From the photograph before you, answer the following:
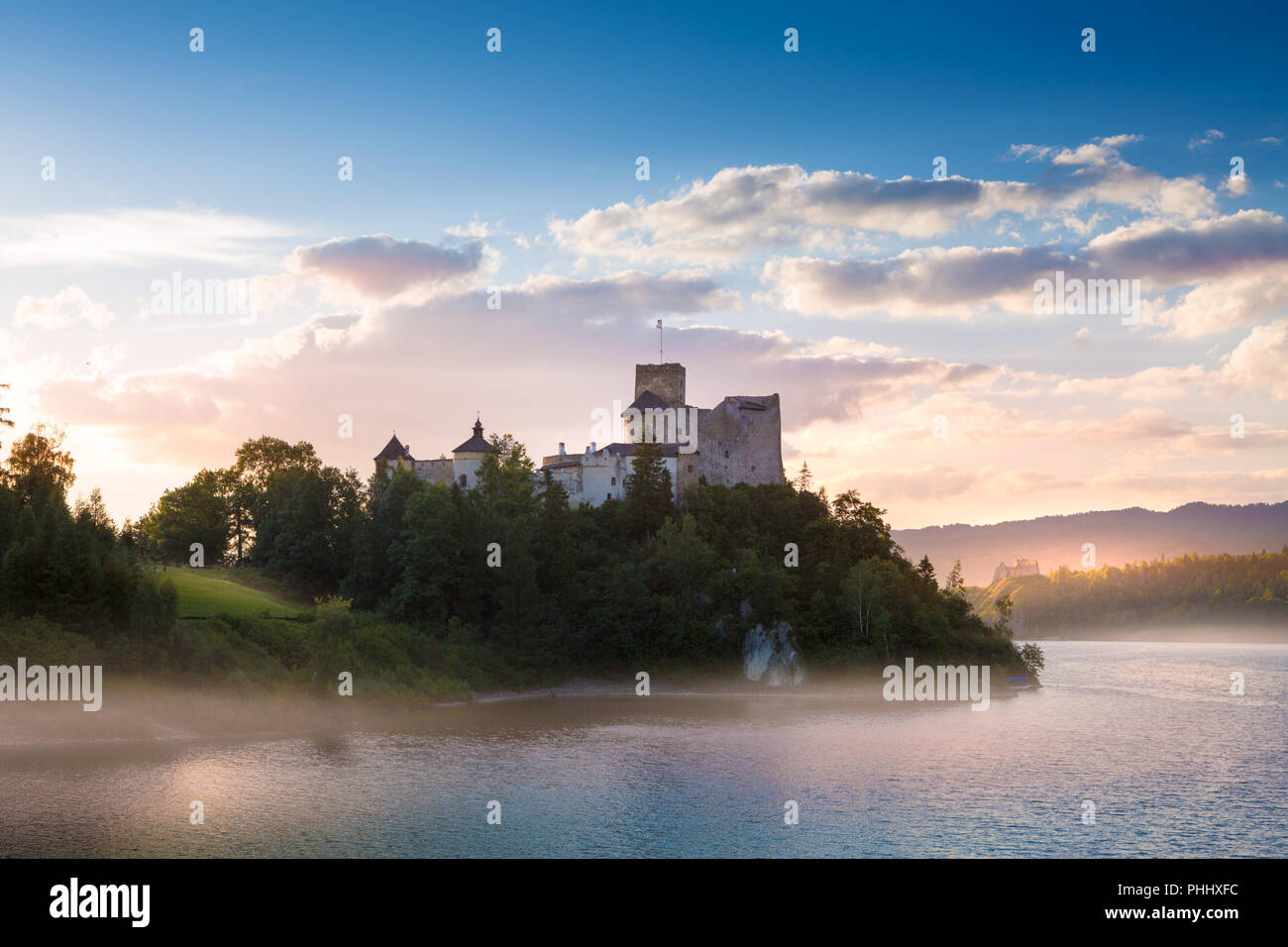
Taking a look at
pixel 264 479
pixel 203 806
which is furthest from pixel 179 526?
pixel 203 806

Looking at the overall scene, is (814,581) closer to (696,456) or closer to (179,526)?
(696,456)

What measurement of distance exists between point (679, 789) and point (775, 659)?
43171 mm

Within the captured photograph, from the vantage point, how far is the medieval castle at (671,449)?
9338 centimetres

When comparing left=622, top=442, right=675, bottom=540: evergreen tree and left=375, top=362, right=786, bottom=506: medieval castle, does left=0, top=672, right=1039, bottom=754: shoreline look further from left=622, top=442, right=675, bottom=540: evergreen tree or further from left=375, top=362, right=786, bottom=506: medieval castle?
left=375, top=362, right=786, bottom=506: medieval castle

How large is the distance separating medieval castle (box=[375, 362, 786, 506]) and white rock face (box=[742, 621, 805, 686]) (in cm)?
1587

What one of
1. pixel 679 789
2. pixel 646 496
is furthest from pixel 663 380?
pixel 679 789

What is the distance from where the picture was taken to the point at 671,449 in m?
92.8

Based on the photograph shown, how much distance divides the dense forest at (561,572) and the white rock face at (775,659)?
91cm

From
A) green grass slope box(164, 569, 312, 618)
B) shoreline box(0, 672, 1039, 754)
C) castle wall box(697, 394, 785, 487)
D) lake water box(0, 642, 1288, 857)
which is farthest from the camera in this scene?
castle wall box(697, 394, 785, 487)

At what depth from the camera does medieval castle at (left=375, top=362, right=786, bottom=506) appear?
306 ft

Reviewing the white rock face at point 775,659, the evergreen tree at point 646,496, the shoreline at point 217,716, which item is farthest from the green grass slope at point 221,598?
the white rock face at point 775,659

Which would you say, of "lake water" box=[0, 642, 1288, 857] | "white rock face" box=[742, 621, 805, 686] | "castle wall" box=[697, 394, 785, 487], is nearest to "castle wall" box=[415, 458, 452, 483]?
"castle wall" box=[697, 394, 785, 487]

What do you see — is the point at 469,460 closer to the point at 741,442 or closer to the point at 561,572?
the point at 561,572

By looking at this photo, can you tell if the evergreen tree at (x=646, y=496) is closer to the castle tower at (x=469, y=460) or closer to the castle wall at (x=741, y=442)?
the castle wall at (x=741, y=442)
